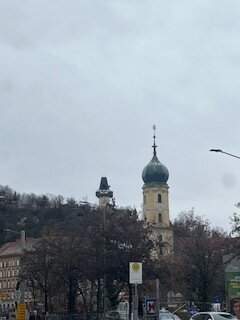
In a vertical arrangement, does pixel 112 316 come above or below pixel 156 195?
below

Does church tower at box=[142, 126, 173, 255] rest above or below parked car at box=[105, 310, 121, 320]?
above

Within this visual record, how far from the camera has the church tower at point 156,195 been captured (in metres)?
156

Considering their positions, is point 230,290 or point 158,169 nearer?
point 230,290

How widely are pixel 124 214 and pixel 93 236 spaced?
14.0ft

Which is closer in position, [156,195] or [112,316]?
[112,316]

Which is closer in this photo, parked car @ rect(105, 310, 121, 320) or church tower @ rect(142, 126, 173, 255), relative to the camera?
parked car @ rect(105, 310, 121, 320)

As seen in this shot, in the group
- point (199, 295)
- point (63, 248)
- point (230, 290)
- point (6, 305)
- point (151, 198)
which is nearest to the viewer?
point (230, 290)

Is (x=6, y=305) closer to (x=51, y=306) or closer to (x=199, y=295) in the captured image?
(x=51, y=306)

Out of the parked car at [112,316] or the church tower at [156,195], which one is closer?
the parked car at [112,316]

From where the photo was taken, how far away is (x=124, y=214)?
70.4 meters

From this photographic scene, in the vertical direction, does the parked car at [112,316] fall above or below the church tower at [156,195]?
below

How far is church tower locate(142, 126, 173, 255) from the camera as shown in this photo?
156 m

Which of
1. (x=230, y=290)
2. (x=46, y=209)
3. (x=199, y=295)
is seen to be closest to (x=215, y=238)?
(x=199, y=295)

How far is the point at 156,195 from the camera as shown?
531 ft
